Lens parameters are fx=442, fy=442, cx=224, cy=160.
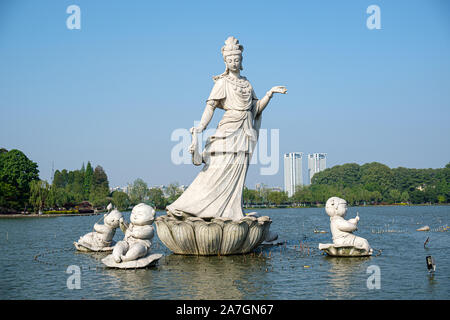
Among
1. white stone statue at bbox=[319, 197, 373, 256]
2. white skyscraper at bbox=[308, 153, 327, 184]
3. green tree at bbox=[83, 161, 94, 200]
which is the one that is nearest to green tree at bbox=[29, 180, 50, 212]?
green tree at bbox=[83, 161, 94, 200]

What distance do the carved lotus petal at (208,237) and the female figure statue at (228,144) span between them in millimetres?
658

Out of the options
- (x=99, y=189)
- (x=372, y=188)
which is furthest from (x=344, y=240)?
(x=372, y=188)

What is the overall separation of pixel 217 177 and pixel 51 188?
1384 inches

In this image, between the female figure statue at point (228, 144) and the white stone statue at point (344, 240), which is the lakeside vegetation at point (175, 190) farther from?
the white stone statue at point (344, 240)

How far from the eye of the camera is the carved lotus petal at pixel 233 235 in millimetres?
8984

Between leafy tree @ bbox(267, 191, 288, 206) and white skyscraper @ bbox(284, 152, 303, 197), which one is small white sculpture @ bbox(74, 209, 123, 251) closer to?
leafy tree @ bbox(267, 191, 288, 206)

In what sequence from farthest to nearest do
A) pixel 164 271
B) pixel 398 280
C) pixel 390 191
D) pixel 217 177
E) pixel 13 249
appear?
1. pixel 390 191
2. pixel 13 249
3. pixel 217 177
4. pixel 164 271
5. pixel 398 280

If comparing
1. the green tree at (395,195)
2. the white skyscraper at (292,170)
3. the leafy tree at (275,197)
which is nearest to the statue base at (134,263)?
the leafy tree at (275,197)

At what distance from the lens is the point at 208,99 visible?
32.8 ft

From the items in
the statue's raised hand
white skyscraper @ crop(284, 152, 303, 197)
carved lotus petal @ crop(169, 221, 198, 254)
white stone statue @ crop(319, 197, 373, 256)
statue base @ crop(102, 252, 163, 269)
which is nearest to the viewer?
statue base @ crop(102, 252, 163, 269)

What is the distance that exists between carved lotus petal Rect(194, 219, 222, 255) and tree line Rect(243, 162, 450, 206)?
168 feet

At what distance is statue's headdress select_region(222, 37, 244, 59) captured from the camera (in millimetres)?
9961
